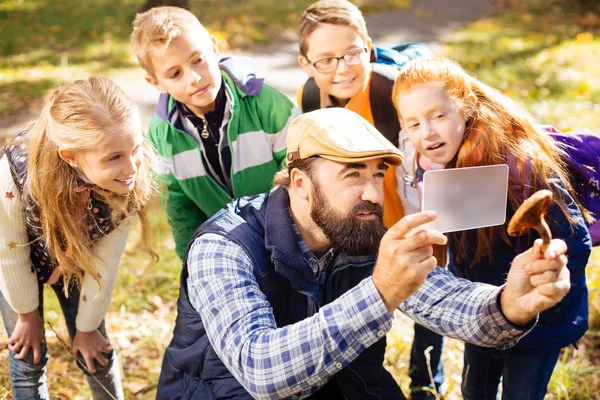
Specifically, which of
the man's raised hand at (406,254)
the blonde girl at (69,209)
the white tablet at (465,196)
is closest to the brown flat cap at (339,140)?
the white tablet at (465,196)

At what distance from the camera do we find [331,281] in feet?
7.29

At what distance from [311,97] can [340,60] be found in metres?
0.28

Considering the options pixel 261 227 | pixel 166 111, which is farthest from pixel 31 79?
pixel 261 227

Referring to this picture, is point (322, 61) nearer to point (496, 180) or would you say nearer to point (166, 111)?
point (166, 111)

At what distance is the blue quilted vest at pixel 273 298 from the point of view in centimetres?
212

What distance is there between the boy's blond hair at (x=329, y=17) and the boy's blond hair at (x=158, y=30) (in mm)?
517

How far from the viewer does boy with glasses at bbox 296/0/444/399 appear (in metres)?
2.91

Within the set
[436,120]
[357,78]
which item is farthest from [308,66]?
[436,120]

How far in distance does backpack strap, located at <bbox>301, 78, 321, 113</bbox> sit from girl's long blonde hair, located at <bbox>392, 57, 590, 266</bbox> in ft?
2.43

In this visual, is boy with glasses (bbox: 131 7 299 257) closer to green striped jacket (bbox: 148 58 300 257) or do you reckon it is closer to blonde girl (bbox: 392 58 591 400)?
green striped jacket (bbox: 148 58 300 257)

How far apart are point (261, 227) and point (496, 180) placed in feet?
2.69

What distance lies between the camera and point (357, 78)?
2930 millimetres

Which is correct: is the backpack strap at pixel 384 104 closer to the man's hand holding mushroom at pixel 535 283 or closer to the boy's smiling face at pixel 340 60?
the boy's smiling face at pixel 340 60

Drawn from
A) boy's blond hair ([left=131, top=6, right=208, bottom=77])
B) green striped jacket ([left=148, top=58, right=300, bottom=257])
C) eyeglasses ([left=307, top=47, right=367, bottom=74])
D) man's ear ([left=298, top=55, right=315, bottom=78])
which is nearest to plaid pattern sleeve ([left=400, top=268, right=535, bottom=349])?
green striped jacket ([left=148, top=58, right=300, bottom=257])
